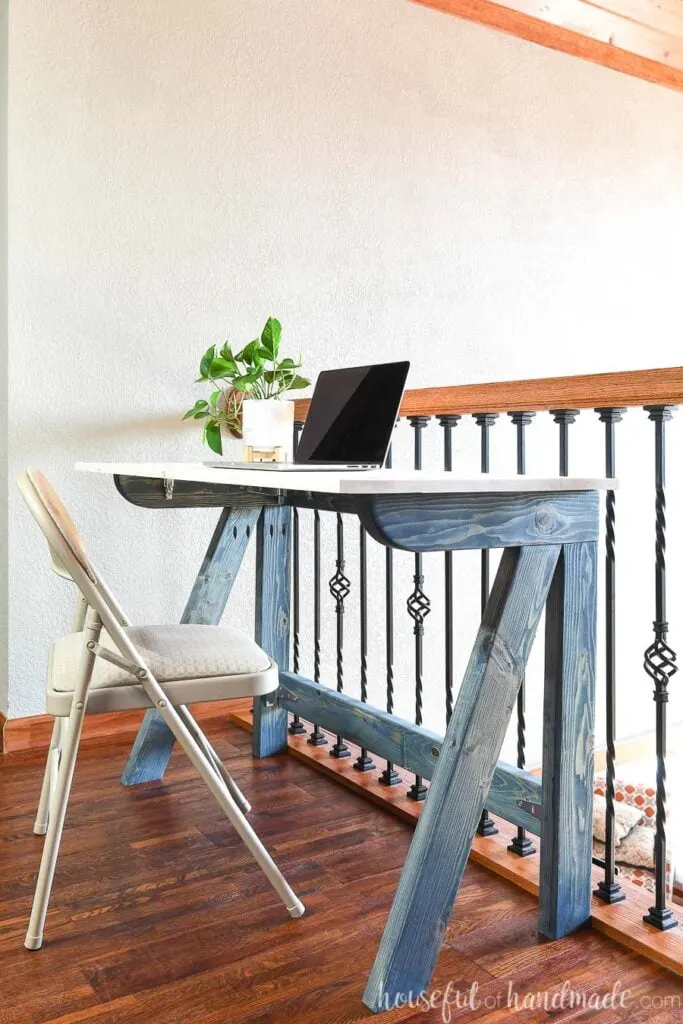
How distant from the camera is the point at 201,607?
8.05 ft

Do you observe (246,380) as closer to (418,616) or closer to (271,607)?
(271,607)

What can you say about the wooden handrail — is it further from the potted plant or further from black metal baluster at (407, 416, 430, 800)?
the potted plant

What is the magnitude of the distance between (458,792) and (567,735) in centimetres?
28

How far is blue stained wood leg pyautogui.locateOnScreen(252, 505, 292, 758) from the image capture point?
2.65 meters

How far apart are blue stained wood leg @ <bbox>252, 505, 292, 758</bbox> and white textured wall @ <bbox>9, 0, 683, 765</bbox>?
525mm

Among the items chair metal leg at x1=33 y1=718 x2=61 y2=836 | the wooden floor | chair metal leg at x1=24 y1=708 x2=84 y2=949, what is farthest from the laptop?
the wooden floor

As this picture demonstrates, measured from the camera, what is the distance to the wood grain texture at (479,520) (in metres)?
1.42

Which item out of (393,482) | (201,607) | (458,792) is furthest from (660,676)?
(201,607)

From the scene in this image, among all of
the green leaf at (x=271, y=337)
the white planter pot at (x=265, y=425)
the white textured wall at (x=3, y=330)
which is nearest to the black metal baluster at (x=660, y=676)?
the white planter pot at (x=265, y=425)

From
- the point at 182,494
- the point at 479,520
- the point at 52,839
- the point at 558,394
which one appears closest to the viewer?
the point at 479,520

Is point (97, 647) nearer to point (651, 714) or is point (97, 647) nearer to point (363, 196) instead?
point (363, 196)

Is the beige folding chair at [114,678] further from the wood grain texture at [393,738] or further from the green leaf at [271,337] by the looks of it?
the green leaf at [271,337]

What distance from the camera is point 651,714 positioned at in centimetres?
455

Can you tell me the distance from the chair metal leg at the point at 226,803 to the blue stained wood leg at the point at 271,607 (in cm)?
87
